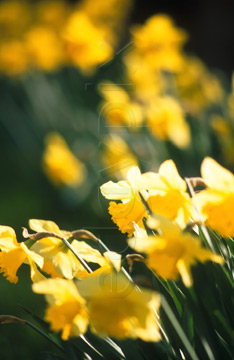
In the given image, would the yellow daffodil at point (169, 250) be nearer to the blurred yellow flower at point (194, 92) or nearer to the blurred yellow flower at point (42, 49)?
the blurred yellow flower at point (194, 92)

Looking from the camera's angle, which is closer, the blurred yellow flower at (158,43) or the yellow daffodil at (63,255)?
the yellow daffodil at (63,255)

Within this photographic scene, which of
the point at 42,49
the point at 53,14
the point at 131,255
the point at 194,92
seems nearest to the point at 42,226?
the point at 131,255

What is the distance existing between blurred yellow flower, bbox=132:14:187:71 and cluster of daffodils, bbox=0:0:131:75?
0.57 ft

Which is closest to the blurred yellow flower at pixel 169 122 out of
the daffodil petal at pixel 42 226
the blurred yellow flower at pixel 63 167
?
the blurred yellow flower at pixel 63 167

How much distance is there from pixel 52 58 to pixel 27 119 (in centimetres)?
44

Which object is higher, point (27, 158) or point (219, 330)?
point (219, 330)

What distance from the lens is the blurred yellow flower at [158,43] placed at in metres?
2.59

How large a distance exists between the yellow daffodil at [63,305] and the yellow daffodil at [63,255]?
0.34ft

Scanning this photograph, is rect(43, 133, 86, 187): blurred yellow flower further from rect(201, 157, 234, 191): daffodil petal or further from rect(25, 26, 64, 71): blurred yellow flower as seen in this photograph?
rect(201, 157, 234, 191): daffodil petal

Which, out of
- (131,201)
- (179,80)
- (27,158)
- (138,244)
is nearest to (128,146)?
(179,80)

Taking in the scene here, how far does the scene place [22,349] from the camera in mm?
1545

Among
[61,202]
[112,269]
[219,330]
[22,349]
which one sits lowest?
[61,202]

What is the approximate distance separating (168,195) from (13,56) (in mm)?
2568

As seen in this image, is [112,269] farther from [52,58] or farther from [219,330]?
[52,58]
